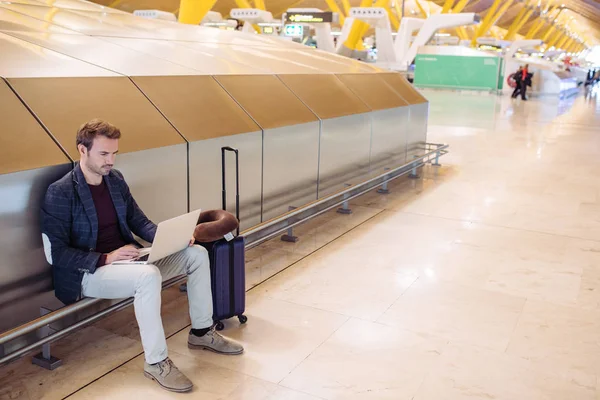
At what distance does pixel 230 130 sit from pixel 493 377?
2921mm

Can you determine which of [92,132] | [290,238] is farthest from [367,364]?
[290,238]

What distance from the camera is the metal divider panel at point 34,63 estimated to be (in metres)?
3.91

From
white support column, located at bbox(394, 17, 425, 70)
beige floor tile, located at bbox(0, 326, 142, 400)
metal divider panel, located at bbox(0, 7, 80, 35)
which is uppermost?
white support column, located at bbox(394, 17, 425, 70)

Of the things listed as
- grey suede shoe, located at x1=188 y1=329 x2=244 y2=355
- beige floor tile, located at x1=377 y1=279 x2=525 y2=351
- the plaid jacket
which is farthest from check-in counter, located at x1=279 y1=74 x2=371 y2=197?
the plaid jacket

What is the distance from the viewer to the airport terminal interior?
3439mm

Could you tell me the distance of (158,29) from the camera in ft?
24.6

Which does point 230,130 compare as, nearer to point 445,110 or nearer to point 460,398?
point 460,398

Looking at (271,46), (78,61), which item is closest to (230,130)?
(78,61)

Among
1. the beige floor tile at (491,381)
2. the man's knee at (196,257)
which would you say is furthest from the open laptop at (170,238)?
the beige floor tile at (491,381)

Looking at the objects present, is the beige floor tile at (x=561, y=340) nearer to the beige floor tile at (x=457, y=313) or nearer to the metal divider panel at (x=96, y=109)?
the beige floor tile at (x=457, y=313)

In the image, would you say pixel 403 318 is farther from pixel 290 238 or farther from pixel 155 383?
pixel 290 238

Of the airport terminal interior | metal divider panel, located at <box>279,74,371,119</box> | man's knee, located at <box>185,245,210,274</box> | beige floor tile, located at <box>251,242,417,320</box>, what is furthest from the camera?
metal divider panel, located at <box>279,74,371,119</box>

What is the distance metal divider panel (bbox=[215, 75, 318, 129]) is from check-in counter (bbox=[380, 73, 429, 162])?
10.9 feet

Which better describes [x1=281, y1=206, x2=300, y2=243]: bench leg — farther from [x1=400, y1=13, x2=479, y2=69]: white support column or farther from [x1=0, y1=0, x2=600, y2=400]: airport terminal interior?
[x1=400, y1=13, x2=479, y2=69]: white support column
